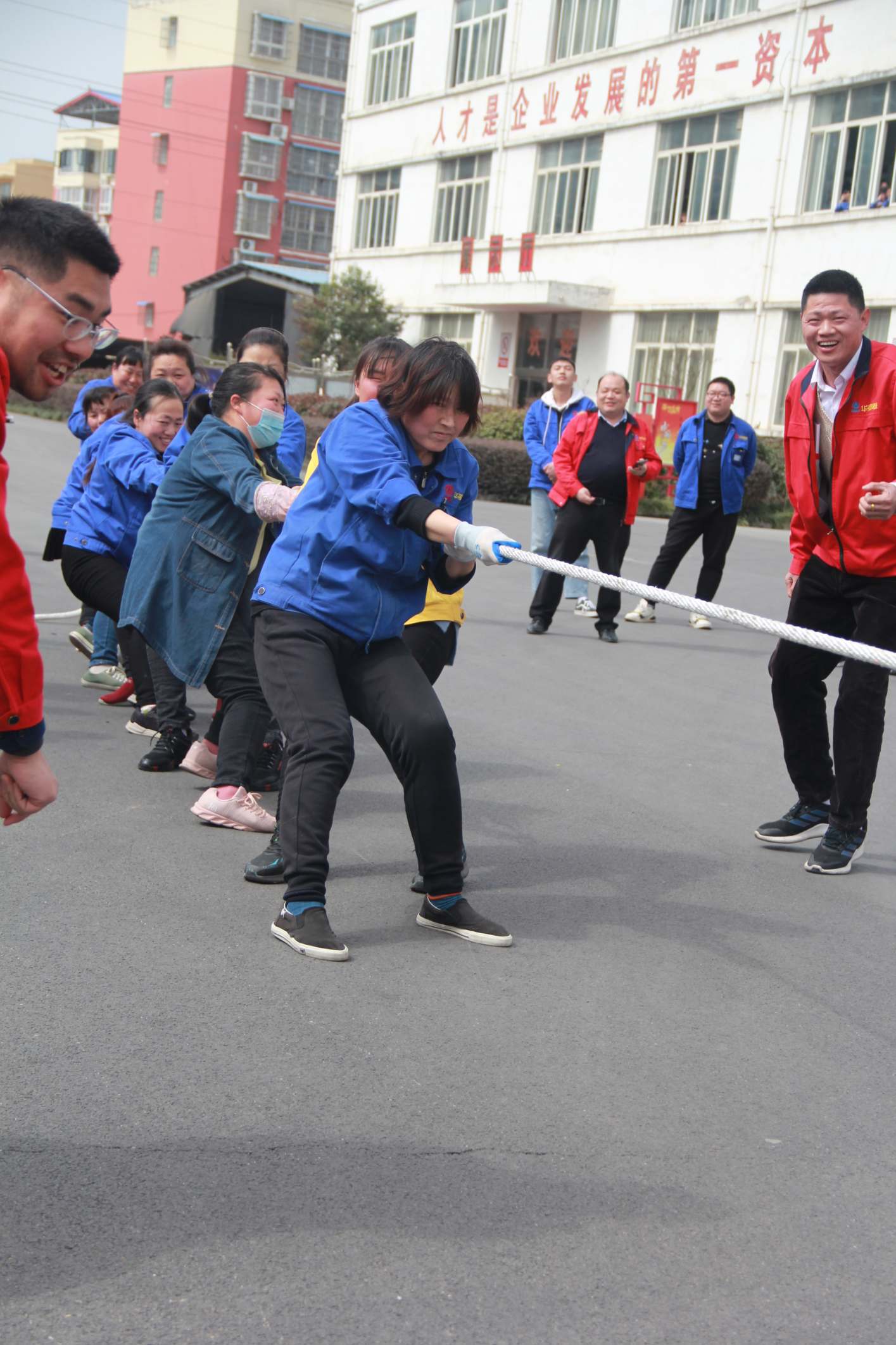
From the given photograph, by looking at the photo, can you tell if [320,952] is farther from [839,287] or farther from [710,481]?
[710,481]

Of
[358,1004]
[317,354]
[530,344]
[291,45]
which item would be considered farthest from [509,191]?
[358,1004]

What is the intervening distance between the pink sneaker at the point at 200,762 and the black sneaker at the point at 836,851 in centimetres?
258

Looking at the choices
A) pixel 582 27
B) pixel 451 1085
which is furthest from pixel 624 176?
pixel 451 1085

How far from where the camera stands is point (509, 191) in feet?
130

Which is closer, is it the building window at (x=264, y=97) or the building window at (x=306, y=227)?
the building window at (x=264, y=97)

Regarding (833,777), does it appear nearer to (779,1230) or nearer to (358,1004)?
(358,1004)

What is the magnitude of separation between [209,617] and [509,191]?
36.4m

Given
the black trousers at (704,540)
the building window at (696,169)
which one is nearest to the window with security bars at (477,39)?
the building window at (696,169)

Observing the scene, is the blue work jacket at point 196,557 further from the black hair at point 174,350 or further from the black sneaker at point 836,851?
the black sneaker at point 836,851

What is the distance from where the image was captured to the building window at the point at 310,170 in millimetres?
70562

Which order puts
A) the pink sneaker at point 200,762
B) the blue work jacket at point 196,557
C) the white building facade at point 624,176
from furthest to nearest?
the white building facade at point 624,176, the pink sneaker at point 200,762, the blue work jacket at point 196,557

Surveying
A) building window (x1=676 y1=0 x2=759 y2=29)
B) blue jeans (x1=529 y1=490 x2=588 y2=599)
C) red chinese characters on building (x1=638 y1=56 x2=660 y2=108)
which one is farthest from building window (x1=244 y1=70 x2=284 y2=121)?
blue jeans (x1=529 y1=490 x2=588 y2=599)

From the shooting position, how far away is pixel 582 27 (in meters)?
36.9

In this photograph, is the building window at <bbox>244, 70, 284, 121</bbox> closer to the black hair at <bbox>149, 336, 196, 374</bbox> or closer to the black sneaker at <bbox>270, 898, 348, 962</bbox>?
the black hair at <bbox>149, 336, 196, 374</bbox>
